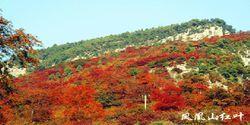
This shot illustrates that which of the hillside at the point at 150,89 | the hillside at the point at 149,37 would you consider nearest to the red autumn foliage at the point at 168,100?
the hillside at the point at 150,89

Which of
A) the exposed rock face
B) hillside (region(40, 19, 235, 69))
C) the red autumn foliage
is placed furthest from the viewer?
hillside (region(40, 19, 235, 69))

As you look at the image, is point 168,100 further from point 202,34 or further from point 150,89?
point 202,34

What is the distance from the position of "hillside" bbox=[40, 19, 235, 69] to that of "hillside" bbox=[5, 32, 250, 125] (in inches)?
2210

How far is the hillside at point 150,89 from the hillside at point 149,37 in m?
56.1

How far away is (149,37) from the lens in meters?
144

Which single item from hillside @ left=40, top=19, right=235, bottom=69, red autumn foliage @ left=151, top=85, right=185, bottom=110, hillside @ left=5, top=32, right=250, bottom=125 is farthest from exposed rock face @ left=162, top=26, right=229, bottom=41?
red autumn foliage @ left=151, top=85, right=185, bottom=110

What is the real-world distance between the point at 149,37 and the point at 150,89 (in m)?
93.0

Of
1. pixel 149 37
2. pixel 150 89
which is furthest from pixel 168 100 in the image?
pixel 149 37

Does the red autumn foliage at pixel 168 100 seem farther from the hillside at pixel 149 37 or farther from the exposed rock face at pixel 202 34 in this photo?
the exposed rock face at pixel 202 34

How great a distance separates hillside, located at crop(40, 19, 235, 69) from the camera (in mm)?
137250

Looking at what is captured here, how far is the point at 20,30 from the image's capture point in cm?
1692

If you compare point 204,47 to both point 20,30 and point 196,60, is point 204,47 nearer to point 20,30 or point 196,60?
point 196,60

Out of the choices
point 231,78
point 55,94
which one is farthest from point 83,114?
point 231,78

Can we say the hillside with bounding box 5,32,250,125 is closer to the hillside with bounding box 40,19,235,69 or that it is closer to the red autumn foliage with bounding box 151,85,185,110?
the red autumn foliage with bounding box 151,85,185,110
